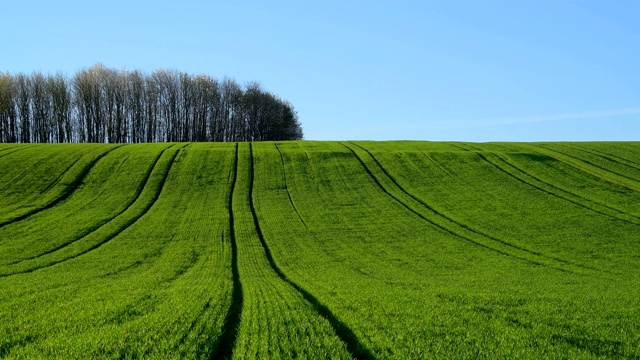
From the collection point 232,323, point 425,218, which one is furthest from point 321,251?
point 232,323

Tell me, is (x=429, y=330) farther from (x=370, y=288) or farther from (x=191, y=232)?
(x=191, y=232)

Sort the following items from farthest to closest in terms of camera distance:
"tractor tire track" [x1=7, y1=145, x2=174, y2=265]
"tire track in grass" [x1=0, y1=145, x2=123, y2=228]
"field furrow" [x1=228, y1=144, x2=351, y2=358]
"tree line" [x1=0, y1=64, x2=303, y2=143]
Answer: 1. "tree line" [x1=0, y1=64, x2=303, y2=143]
2. "tire track in grass" [x1=0, y1=145, x2=123, y2=228]
3. "tractor tire track" [x1=7, y1=145, x2=174, y2=265]
4. "field furrow" [x1=228, y1=144, x2=351, y2=358]

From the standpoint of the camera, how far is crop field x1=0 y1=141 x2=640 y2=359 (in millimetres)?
10242

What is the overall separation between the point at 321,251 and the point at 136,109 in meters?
88.7

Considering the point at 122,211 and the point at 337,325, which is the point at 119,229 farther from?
the point at 337,325

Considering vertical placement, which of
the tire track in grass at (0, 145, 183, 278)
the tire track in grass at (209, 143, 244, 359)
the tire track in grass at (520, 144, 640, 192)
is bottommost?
the tire track in grass at (0, 145, 183, 278)

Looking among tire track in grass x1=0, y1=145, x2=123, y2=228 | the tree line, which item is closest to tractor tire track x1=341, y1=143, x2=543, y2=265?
tire track in grass x1=0, y1=145, x2=123, y2=228

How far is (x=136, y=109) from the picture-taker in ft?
354

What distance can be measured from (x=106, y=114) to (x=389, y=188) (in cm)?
7746

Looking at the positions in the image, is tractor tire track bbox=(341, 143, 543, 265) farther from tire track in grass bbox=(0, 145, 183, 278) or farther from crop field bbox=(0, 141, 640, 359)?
tire track in grass bbox=(0, 145, 183, 278)

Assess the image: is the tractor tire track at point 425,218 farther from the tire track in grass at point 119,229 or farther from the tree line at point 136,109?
the tree line at point 136,109

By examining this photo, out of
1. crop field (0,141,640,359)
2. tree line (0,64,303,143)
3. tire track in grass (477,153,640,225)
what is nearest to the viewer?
crop field (0,141,640,359)

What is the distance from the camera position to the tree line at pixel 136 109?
336 feet

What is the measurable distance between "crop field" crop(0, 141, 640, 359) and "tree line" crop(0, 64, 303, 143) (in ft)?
147
